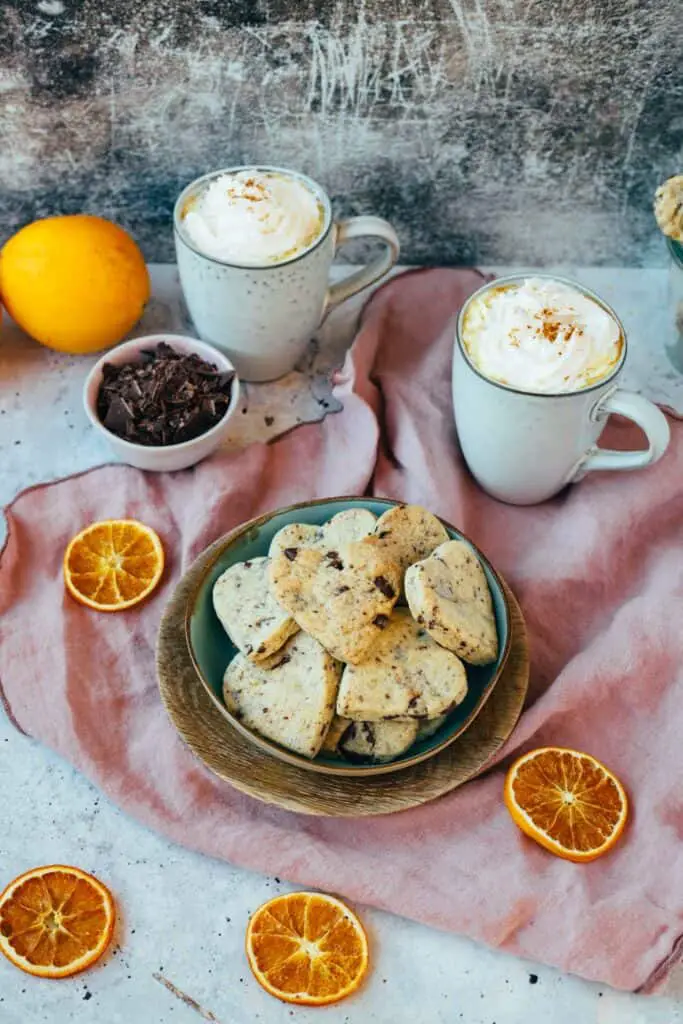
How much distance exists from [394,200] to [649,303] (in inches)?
15.5

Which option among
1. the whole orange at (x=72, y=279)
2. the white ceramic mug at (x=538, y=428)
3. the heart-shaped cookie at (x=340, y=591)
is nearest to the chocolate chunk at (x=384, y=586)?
the heart-shaped cookie at (x=340, y=591)

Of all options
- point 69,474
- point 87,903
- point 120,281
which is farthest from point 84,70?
point 87,903

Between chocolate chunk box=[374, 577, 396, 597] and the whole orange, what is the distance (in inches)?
21.7

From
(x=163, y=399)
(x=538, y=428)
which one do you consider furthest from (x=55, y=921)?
(x=538, y=428)

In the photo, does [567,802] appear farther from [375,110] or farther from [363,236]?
[375,110]

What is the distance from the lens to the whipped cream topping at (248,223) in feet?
4.11

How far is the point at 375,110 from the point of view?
1373mm

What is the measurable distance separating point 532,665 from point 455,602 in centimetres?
18

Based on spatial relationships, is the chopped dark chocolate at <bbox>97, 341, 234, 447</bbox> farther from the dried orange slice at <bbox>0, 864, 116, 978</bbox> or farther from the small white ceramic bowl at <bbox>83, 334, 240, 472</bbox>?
the dried orange slice at <bbox>0, 864, 116, 978</bbox>

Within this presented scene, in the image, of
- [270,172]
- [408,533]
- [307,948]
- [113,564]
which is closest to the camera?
[307,948]

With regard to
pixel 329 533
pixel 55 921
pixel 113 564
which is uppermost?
pixel 329 533

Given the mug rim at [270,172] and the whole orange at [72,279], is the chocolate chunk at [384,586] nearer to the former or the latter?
the mug rim at [270,172]

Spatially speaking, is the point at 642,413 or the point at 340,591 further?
the point at 642,413

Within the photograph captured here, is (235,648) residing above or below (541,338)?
below
